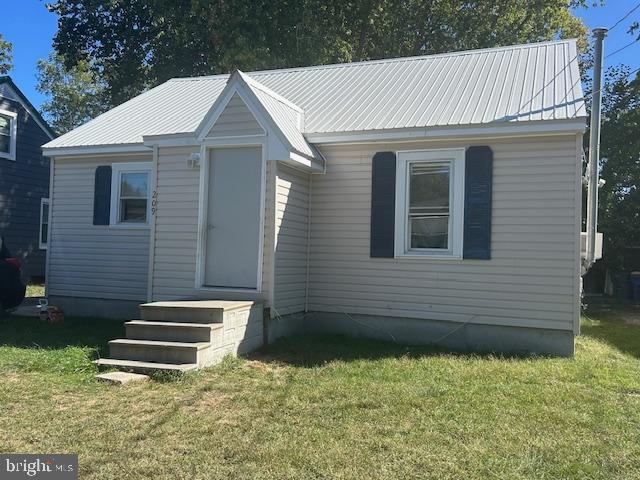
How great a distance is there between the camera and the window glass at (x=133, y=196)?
9906mm

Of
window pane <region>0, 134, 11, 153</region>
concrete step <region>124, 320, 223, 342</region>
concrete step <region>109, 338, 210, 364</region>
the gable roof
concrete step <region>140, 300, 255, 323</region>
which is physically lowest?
concrete step <region>109, 338, 210, 364</region>

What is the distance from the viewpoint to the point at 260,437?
13.8 ft

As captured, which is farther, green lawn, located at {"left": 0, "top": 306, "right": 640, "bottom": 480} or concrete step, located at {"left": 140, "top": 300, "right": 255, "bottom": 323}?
concrete step, located at {"left": 140, "top": 300, "right": 255, "bottom": 323}

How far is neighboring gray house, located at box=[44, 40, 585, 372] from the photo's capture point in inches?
291

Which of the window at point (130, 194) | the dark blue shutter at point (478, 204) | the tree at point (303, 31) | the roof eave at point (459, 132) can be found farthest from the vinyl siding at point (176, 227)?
the tree at point (303, 31)

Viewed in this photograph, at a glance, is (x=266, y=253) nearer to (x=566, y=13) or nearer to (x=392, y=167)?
(x=392, y=167)

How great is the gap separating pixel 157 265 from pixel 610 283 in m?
14.1

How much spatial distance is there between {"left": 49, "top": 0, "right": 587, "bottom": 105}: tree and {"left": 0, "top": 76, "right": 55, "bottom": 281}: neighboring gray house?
19.4 feet

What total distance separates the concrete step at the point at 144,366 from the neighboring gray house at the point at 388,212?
199mm

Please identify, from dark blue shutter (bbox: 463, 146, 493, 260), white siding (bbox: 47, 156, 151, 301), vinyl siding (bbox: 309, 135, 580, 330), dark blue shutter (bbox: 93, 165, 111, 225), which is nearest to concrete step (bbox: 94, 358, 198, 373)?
vinyl siding (bbox: 309, 135, 580, 330)

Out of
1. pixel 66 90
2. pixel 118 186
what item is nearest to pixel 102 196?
pixel 118 186

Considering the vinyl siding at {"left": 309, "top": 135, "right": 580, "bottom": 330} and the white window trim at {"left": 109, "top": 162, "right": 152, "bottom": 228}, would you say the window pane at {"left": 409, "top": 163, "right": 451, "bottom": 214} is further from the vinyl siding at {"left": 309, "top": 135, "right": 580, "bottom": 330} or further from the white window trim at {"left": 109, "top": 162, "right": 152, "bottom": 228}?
the white window trim at {"left": 109, "top": 162, "right": 152, "bottom": 228}

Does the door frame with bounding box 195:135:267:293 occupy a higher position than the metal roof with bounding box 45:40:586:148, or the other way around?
the metal roof with bounding box 45:40:586:148

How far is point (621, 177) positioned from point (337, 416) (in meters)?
15.1
